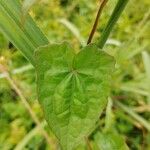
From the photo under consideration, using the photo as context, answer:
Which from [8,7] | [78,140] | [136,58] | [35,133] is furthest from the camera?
[136,58]

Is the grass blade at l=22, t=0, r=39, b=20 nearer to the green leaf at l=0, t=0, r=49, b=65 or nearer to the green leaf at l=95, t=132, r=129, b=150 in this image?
the green leaf at l=0, t=0, r=49, b=65

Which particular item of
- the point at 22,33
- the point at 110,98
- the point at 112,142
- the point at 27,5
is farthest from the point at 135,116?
the point at 27,5

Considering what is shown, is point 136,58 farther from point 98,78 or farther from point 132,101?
point 98,78

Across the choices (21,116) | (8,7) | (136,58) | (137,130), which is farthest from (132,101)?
(8,7)

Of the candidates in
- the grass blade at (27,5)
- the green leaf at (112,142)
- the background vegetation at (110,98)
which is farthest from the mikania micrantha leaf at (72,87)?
the background vegetation at (110,98)

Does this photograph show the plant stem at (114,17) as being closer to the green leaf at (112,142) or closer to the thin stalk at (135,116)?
the green leaf at (112,142)

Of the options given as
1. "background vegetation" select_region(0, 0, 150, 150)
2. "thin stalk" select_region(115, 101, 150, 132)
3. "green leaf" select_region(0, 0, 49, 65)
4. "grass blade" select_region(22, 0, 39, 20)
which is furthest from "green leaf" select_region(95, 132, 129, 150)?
"thin stalk" select_region(115, 101, 150, 132)

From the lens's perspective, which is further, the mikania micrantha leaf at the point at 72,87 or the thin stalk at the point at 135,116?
the thin stalk at the point at 135,116
